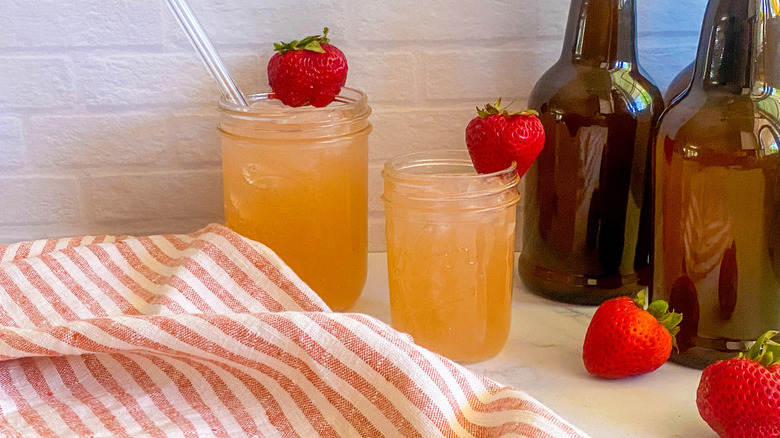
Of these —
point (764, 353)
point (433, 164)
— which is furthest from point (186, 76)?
point (764, 353)

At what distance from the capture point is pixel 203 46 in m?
0.81

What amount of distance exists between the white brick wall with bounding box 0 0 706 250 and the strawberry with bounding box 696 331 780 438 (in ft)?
1.55

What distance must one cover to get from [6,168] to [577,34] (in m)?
0.68

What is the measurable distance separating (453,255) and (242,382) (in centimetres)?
22

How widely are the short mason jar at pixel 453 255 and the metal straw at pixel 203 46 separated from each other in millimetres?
194

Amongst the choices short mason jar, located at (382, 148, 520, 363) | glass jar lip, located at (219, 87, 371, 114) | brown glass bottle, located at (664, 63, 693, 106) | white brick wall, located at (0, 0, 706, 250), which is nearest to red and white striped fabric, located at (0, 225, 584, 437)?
short mason jar, located at (382, 148, 520, 363)

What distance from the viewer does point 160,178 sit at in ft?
3.30

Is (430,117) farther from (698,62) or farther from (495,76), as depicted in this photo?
(698,62)

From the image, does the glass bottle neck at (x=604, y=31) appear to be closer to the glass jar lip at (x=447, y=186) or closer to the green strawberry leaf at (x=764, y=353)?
the glass jar lip at (x=447, y=186)

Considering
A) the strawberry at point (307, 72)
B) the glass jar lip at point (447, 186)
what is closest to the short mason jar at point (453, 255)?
the glass jar lip at point (447, 186)

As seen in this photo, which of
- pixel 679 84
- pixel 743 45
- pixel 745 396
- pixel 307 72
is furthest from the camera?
pixel 679 84

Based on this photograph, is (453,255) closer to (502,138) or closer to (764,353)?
(502,138)

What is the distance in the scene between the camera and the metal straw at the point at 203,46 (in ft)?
2.64

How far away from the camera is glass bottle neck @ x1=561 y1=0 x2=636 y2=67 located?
0.82m
